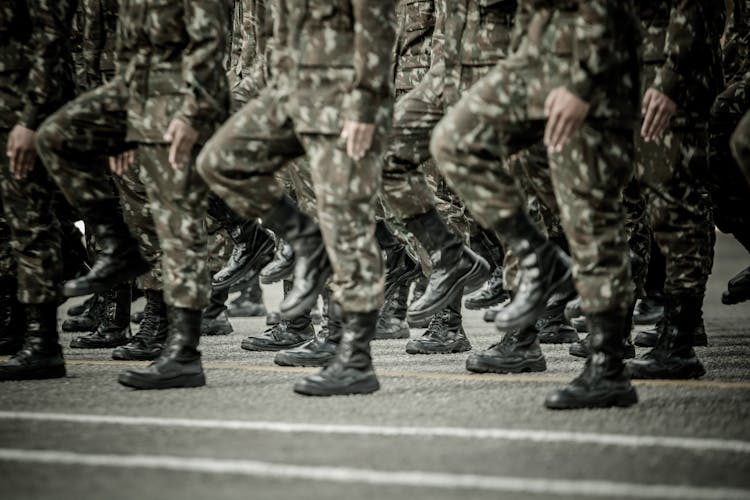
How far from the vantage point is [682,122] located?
4.28 m

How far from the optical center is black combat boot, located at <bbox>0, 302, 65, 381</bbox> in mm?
4504

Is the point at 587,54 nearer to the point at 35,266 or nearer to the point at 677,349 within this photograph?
the point at 677,349

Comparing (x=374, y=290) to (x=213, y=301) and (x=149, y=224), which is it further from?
(x=213, y=301)

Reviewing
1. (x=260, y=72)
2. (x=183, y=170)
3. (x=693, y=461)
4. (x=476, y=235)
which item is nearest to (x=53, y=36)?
(x=183, y=170)

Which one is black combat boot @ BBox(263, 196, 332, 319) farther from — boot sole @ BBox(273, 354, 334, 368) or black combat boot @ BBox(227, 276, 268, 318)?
black combat boot @ BBox(227, 276, 268, 318)

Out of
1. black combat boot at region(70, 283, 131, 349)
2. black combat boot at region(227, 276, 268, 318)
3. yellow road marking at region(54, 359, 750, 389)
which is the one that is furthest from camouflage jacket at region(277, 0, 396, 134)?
black combat boot at region(227, 276, 268, 318)

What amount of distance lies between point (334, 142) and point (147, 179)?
35.2 inches

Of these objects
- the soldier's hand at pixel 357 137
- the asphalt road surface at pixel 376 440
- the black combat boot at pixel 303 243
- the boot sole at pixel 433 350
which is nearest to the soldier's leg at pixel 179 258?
the asphalt road surface at pixel 376 440

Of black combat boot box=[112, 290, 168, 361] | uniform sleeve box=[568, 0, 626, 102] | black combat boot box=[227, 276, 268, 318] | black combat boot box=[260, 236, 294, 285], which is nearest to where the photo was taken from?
uniform sleeve box=[568, 0, 626, 102]

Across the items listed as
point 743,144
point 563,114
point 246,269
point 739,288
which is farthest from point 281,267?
point 743,144

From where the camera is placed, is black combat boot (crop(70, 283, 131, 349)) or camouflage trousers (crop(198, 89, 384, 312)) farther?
black combat boot (crop(70, 283, 131, 349))

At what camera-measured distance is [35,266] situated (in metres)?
4.57

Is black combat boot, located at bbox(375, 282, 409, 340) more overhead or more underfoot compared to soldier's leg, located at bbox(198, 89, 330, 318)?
more underfoot

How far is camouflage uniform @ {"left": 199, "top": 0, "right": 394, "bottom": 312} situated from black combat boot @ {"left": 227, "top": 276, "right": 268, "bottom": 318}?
376 centimetres
